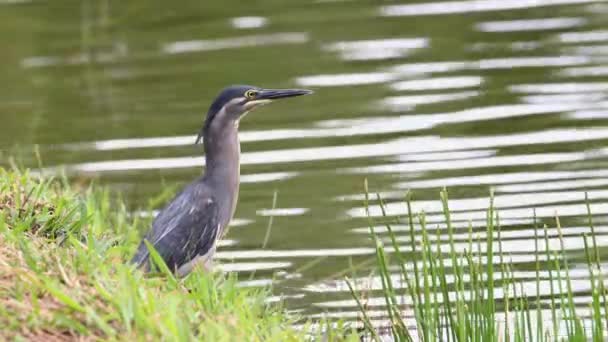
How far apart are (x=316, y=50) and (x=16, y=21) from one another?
13.8ft

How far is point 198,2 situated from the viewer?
58.8ft

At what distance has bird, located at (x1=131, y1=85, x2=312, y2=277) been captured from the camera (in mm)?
7234

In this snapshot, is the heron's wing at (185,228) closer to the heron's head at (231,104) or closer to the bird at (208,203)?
the bird at (208,203)

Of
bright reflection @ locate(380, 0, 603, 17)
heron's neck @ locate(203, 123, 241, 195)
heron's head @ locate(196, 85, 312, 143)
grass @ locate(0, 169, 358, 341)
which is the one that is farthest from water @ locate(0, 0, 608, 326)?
grass @ locate(0, 169, 358, 341)

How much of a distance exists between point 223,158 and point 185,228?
0.60 m

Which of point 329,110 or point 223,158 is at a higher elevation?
point 329,110

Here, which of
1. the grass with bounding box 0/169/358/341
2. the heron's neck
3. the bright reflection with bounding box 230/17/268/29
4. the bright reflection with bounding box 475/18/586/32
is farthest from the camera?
the bright reflection with bounding box 230/17/268/29

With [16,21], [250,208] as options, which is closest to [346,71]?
[250,208]

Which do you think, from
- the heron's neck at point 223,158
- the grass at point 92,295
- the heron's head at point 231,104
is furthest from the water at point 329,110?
the grass at point 92,295

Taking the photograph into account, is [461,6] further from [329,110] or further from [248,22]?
[329,110]

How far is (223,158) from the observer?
7785 millimetres

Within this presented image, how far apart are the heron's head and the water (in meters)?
0.59

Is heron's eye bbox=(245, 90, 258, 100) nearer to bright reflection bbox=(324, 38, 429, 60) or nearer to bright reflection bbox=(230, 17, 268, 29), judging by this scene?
bright reflection bbox=(324, 38, 429, 60)

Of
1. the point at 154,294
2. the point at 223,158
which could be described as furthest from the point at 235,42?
the point at 154,294
